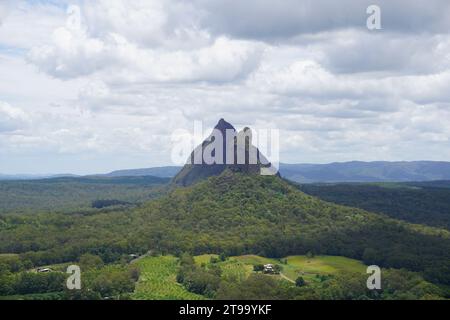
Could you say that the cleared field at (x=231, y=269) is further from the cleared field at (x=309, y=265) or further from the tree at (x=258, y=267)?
the tree at (x=258, y=267)

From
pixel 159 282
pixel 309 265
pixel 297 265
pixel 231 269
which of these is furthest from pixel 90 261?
pixel 309 265

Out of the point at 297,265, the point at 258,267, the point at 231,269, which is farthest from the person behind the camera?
the point at 297,265

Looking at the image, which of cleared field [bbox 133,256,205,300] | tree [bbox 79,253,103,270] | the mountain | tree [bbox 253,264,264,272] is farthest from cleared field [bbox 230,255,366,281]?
tree [bbox 79,253,103,270]

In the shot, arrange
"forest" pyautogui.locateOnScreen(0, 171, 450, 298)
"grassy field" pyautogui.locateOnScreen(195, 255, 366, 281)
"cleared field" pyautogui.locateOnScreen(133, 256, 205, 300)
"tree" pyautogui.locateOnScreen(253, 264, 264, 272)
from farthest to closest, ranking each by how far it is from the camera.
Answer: "forest" pyautogui.locateOnScreen(0, 171, 450, 298) → "tree" pyautogui.locateOnScreen(253, 264, 264, 272) → "grassy field" pyautogui.locateOnScreen(195, 255, 366, 281) → "cleared field" pyautogui.locateOnScreen(133, 256, 205, 300)

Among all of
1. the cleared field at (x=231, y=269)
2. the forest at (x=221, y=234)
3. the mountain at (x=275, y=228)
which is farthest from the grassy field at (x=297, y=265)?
the mountain at (x=275, y=228)

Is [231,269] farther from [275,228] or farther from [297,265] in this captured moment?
[275,228]

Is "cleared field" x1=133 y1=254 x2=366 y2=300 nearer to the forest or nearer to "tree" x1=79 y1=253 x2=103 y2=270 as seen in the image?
the forest

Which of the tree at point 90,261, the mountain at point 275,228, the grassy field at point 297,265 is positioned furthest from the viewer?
the mountain at point 275,228
